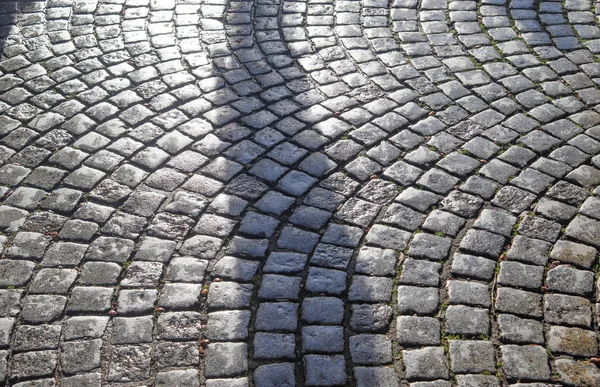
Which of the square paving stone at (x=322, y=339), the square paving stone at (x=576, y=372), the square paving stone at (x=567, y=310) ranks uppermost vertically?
the square paving stone at (x=567, y=310)

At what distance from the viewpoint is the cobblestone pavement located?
135 inches

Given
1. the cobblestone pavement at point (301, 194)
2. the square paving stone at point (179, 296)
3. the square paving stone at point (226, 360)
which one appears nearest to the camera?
the square paving stone at point (226, 360)

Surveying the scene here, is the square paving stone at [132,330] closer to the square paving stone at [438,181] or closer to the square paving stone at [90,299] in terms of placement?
the square paving stone at [90,299]

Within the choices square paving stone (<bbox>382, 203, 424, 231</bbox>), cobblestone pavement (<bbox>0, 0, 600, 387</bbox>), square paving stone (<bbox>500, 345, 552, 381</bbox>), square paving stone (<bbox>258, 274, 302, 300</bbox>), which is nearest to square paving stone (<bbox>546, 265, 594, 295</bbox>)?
cobblestone pavement (<bbox>0, 0, 600, 387</bbox>)

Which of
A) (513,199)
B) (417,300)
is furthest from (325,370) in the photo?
(513,199)

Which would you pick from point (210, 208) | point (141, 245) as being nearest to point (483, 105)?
point (210, 208)

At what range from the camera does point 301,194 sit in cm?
443

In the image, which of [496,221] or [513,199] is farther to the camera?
[513,199]

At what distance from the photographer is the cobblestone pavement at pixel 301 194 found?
3.44 m

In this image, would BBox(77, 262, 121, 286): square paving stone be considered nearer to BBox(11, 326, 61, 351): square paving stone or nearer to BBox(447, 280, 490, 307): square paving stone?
BBox(11, 326, 61, 351): square paving stone

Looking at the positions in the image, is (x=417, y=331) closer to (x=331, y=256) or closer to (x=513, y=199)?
(x=331, y=256)

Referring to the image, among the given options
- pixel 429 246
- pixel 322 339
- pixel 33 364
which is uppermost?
pixel 429 246

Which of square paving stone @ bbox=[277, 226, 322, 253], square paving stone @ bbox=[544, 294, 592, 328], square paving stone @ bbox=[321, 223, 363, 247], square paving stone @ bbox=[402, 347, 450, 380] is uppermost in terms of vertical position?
square paving stone @ bbox=[544, 294, 592, 328]

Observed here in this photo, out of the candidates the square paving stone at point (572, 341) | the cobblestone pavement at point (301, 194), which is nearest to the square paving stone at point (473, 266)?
the cobblestone pavement at point (301, 194)
